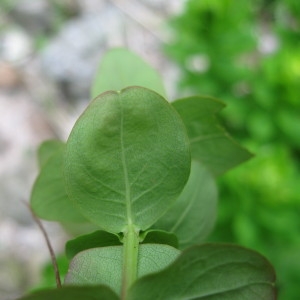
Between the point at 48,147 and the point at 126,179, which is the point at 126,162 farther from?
the point at 48,147

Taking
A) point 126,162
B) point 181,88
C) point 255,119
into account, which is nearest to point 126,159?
point 126,162

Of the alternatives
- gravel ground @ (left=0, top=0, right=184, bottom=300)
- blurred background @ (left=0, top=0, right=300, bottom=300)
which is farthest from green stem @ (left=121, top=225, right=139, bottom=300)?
gravel ground @ (left=0, top=0, right=184, bottom=300)

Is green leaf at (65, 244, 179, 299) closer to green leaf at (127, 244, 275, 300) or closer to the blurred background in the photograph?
green leaf at (127, 244, 275, 300)

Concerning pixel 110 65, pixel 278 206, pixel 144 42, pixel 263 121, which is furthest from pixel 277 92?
pixel 144 42

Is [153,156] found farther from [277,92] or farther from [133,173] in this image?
[277,92]

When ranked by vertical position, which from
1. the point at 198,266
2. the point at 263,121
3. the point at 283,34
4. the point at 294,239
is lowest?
the point at 294,239
